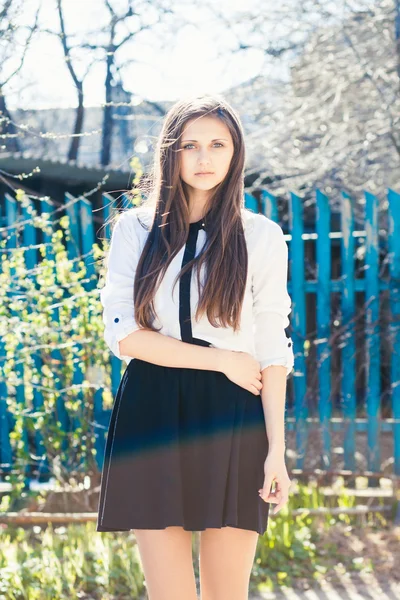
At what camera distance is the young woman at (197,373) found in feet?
7.03

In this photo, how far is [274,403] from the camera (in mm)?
2201

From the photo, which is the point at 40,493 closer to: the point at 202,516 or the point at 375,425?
the point at 375,425

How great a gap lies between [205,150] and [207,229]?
228 millimetres

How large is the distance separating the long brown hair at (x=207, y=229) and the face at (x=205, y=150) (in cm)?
2

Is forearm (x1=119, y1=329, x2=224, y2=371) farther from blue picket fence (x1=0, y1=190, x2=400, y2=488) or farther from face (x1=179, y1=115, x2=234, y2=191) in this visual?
blue picket fence (x1=0, y1=190, x2=400, y2=488)

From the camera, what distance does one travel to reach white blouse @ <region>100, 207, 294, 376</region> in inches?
86.8

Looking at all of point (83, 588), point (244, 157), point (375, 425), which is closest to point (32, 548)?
point (83, 588)

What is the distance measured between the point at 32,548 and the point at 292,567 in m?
1.40

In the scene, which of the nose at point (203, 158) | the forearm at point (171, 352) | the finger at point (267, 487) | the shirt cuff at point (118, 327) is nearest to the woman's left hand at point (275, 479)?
the finger at point (267, 487)

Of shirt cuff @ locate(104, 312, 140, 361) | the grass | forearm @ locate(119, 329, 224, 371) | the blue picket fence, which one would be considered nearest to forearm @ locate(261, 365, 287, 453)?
forearm @ locate(119, 329, 224, 371)

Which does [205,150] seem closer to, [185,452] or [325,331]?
[185,452]

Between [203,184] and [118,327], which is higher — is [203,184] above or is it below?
above

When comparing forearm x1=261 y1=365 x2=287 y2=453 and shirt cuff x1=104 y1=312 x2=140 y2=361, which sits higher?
shirt cuff x1=104 y1=312 x2=140 y2=361

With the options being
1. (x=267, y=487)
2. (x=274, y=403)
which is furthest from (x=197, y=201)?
(x=267, y=487)
